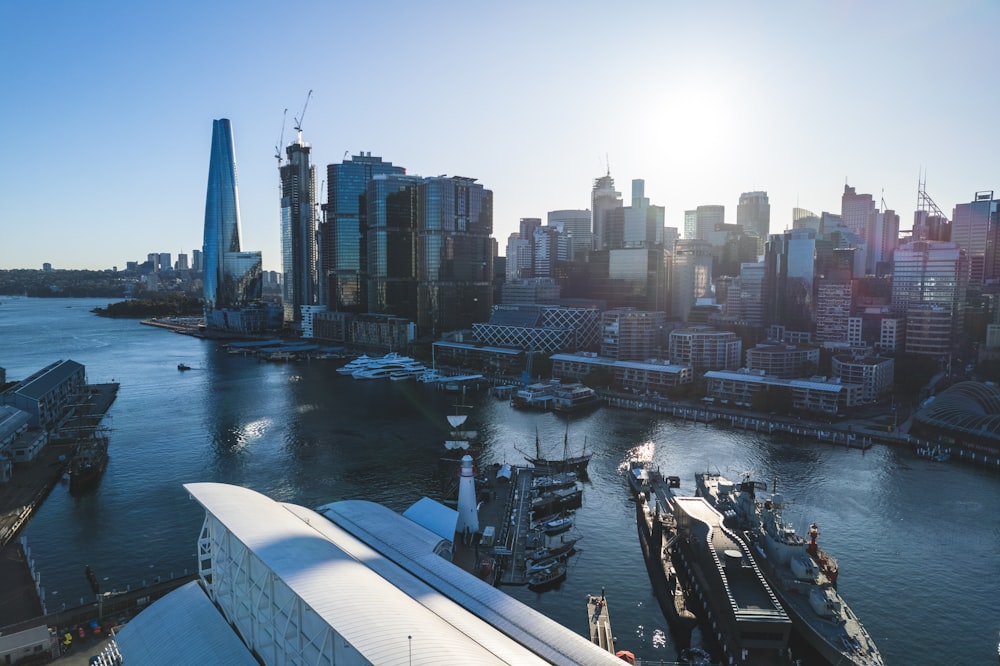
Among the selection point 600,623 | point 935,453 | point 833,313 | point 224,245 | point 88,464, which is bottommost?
point 600,623

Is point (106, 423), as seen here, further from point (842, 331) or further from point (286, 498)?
point (842, 331)

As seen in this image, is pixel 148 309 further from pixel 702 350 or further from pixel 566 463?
pixel 566 463

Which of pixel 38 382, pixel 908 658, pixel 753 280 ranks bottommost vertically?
pixel 908 658

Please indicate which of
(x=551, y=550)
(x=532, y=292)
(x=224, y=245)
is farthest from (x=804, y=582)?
(x=224, y=245)

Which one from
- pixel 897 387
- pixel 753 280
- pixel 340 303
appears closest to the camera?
pixel 897 387

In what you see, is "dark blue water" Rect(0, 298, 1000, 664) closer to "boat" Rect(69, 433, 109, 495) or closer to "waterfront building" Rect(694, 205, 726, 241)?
"boat" Rect(69, 433, 109, 495)

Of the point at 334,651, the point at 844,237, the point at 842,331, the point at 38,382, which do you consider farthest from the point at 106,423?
the point at 844,237
